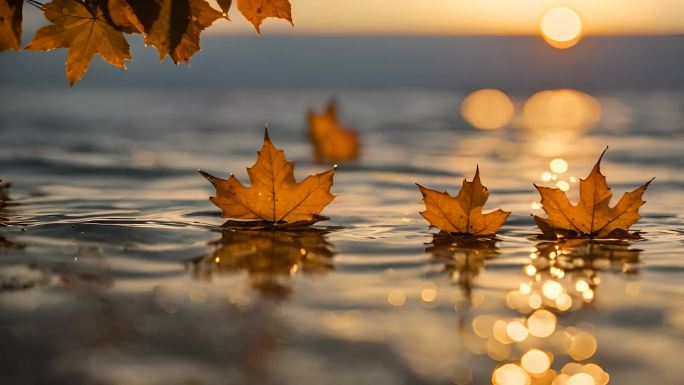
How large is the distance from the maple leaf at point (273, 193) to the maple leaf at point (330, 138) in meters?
4.05

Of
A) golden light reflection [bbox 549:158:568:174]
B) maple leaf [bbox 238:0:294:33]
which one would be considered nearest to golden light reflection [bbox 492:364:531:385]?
maple leaf [bbox 238:0:294:33]

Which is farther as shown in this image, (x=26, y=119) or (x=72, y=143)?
(x=26, y=119)

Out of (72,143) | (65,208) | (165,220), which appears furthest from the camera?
(72,143)

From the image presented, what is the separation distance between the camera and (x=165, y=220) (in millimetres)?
3059

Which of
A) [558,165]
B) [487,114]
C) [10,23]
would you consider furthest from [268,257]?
[487,114]

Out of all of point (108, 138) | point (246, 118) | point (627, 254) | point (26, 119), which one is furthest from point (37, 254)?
point (246, 118)

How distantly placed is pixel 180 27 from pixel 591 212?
4.56 ft

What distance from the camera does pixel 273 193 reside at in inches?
110

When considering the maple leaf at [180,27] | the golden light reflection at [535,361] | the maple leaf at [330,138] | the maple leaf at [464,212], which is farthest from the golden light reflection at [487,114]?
the golden light reflection at [535,361]

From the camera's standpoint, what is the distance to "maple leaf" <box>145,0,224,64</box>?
7.33 ft

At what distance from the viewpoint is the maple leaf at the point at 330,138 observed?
A: 7.18 m

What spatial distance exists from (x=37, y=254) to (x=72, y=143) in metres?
5.97

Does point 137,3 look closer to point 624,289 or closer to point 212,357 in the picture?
point 212,357

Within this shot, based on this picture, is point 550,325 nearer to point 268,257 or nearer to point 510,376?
point 510,376
